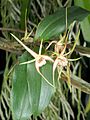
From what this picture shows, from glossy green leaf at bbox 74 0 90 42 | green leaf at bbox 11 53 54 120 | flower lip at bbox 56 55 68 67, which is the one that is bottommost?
green leaf at bbox 11 53 54 120

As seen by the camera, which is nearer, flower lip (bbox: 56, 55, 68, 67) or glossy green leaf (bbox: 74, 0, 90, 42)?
flower lip (bbox: 56, 55, 68, 67)

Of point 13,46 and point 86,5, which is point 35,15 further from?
point 13,46

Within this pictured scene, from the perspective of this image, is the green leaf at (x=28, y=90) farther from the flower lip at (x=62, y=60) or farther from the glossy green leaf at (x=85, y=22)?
the glossy green leaf at (x=85, y=22)

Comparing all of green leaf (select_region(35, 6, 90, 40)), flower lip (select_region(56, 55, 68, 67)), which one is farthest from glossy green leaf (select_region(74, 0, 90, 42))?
flower lip (select_region(56, 55, 68, 67))

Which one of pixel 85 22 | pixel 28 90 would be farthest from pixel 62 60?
pixel 85 22

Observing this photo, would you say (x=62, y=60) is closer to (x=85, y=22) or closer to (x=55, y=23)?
(x=55, y=23)

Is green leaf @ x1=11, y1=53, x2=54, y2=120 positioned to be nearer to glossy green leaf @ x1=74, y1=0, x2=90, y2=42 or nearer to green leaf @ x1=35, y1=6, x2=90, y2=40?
green leaf @ x1=35, y1=6, x2=90, y2=40
